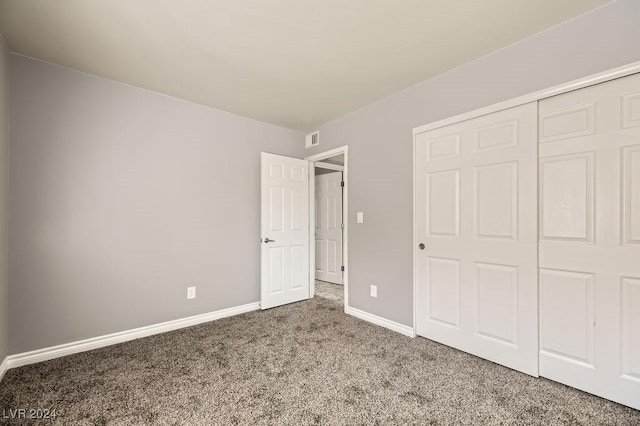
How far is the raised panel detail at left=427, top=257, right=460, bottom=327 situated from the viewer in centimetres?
244

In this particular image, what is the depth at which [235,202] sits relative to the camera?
11.3 feet

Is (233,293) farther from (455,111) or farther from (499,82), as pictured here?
(499,82)

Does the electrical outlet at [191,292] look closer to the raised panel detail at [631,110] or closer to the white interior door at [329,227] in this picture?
the white interior door at [329,227]

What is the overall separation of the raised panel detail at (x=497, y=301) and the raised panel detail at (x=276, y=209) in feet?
7.63

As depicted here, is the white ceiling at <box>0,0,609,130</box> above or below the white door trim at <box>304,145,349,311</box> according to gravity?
above

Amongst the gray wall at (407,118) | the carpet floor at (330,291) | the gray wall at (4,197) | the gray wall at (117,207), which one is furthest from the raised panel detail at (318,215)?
the gray wall at (4,197)

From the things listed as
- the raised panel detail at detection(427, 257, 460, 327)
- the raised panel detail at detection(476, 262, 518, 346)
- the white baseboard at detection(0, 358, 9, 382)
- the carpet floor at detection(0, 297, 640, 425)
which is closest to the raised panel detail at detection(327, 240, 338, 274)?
the carpet floor at detection(0, 297, 640, 425)

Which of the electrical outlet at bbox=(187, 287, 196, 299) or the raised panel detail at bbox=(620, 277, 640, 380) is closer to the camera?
the raised panel detail at bbox=(620, 277, 640, 380)

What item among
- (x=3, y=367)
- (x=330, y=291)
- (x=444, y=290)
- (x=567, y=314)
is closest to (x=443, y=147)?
(x=444, y=290)

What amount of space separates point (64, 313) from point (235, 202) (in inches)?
72.3

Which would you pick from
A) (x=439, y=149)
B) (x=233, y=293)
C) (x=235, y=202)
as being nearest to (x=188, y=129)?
(x=235, y=202)

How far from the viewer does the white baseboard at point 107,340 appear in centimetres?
219

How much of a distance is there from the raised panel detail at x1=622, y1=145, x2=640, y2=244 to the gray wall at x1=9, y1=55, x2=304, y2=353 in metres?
3.30

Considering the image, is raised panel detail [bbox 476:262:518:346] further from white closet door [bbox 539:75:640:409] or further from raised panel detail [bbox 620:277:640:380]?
raised panel detail [bbox 620:277:640:380]
